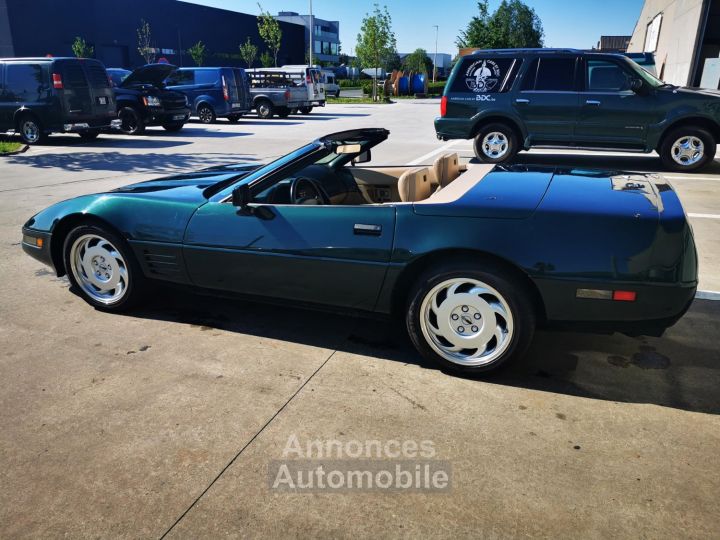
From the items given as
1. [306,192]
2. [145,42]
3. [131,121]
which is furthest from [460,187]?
[145,42]

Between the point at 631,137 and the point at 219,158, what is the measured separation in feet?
25.4

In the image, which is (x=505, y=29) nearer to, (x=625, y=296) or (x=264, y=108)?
(x=264, y=108)

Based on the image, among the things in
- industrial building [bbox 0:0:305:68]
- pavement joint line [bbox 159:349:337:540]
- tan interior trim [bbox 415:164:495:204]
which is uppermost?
industrial building [bbox 0:0:305:68]

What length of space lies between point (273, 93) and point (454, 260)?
68.0ft

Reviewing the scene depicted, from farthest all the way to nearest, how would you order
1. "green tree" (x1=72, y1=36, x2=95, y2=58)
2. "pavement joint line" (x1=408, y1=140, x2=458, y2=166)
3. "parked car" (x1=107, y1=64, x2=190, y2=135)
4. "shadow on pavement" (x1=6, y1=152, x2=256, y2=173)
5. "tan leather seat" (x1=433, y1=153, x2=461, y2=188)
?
1. "green tree" (x1=72, y1=36, x2=95, y2=58)
2. "parked car" (x1=107, y1=64, x2=190, y2=135)
3. "pavement joint line" (x1=408, y1=140, x2=458, y2=166)
4. "shadow on pavement" (x1=6, y1=152, x2=256, y2=173)
5. "tan leather seat" (x1=433, y1=153, x2=461, y2=188)

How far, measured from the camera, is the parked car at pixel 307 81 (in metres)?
23.0

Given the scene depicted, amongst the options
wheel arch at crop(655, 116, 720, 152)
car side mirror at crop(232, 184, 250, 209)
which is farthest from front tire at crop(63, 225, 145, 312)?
wheel arch at crop(655, 116, 720, 152)

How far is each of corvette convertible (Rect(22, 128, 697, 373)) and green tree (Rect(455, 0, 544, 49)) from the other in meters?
52.4

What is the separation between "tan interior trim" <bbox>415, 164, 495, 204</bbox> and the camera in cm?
308

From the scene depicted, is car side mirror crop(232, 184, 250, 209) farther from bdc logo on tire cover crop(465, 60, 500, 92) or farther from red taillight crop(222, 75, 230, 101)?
red taillight crop(222, 75, 230, 101)

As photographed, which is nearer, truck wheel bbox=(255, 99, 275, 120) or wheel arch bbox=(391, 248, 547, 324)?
wheel arch bbox=(391, 248, 547, 324)

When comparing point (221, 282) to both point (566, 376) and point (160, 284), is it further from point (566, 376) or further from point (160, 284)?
point (566, 376)

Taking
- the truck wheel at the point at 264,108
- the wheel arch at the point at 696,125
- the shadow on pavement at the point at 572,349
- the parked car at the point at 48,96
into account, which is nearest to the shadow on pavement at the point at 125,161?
the parked car at the point at 48,96

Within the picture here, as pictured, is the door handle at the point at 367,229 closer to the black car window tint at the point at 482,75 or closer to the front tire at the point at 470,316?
the front tire at the point at 470,316
